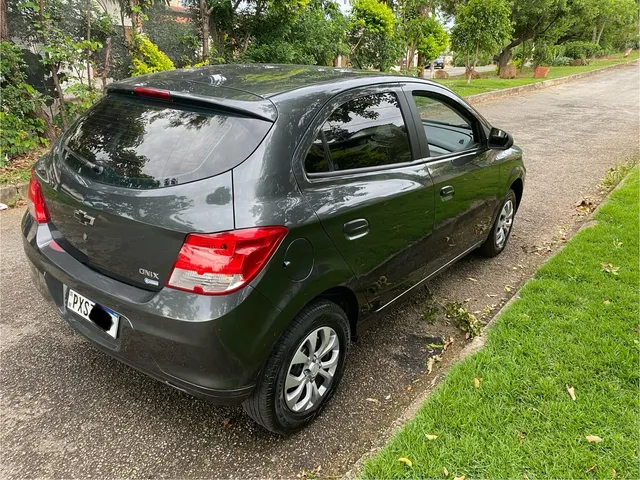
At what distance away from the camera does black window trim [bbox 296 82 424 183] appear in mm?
2244

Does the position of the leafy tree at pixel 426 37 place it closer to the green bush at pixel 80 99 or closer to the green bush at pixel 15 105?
the green bush at pixel 80 99

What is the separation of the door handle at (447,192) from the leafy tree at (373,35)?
1012cm

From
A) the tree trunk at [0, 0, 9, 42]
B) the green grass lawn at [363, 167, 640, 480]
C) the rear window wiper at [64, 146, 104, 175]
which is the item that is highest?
the tree trunk at [0, 0, 9, 42]

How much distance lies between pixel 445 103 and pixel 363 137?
119 centimetres

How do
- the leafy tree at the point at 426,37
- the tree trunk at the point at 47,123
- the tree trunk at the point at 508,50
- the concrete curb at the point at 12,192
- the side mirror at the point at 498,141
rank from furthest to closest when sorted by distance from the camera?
the tree trunk at the point at 508,50
the leafy tree at the point at 426,37
the tree trunk at the point at 47,123
the concrete curb at the point at 12,192
the side mirror at the point at 498,141

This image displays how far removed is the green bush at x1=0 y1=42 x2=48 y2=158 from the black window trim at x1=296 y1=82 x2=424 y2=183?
17.5 ft

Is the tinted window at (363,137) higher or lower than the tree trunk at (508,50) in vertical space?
lower

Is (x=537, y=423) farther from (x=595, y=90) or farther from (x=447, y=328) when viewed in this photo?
(x=595, y=90)

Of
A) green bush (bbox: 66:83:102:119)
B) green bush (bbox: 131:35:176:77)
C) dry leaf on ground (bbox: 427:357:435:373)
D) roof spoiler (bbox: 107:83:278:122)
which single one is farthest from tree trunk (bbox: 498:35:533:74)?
roof spoiler (bbox: 107:83:278:122)

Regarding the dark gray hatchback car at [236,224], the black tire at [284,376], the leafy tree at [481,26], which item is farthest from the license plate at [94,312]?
the leafy tree at [481,26]

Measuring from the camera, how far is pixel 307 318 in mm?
2195

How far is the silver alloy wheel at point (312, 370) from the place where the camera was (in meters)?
2.27

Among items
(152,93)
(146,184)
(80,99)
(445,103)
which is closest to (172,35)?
(80,99)

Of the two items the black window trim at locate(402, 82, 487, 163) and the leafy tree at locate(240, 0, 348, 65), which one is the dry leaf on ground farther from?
the leafy tree at locate(240, 0, 348, 65)
